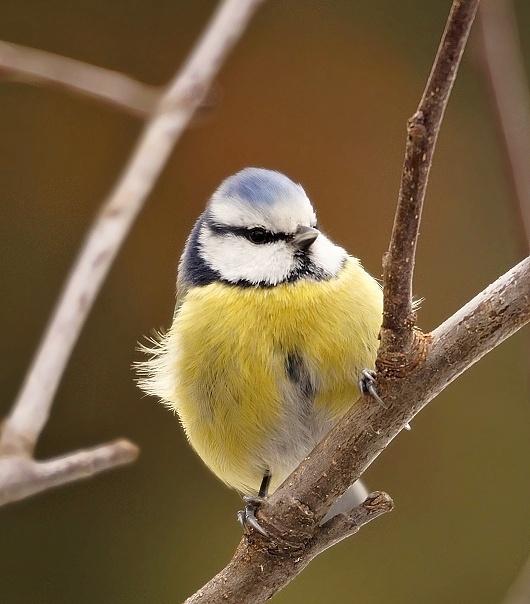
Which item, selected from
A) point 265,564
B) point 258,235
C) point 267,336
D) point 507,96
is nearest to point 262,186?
point 258,235

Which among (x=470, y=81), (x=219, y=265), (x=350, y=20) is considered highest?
(x=350, y=20)

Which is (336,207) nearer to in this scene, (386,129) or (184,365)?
(386,129)

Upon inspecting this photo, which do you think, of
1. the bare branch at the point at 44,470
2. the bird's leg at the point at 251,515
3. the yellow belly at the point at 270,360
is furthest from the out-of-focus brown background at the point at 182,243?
the bare branch at the point at 44,470

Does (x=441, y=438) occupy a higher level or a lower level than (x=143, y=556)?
lower

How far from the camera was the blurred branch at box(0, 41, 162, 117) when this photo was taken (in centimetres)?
80

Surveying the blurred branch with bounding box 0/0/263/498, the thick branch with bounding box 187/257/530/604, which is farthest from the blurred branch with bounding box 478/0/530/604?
the blurred branch with bounding box 0/0/263/498

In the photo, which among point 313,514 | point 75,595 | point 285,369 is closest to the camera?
point 313,514

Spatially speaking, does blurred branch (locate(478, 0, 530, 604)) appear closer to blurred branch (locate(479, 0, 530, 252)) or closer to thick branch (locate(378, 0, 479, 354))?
blurred branch (locate(479, 0, 530, 252))

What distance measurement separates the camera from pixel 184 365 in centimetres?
131

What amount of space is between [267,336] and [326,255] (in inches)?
7.0

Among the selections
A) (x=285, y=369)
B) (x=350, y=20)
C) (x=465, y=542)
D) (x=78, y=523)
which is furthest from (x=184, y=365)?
(x=350, y=20)

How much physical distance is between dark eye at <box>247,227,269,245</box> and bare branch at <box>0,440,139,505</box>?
71 centimetres

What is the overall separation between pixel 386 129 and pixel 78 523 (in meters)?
1.20

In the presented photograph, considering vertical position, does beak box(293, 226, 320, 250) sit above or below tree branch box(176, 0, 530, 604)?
above
